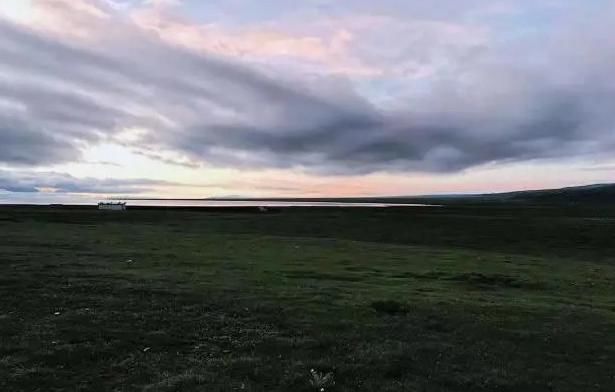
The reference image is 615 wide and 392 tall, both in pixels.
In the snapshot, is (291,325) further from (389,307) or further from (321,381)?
(321,381)

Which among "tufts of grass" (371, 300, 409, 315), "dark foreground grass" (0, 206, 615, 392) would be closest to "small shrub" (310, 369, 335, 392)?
"dark foreground grass" (0, 206, 615, 392)

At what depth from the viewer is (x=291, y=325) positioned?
15602mm

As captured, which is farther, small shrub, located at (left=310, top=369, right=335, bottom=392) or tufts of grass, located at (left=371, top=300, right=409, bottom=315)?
tufts of grass, located at (left=371, top=300, right=409, bottom=315)

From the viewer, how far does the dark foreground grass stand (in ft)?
37.5

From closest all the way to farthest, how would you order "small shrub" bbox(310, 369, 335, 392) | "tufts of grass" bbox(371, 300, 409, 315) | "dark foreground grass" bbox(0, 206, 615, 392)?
"small shrub" bbox(310, 369, 335, 392) → "dark foreground grass" bbox(0, 206, 615, 392) → "tufts of grass" bbox(371, 300, 409, 315)

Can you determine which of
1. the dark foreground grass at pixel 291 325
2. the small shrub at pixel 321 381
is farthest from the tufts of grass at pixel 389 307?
the small shrub at pixel 321 381

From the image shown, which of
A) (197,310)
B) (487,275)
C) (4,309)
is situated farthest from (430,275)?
(4,309)

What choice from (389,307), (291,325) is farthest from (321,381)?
(389,307)

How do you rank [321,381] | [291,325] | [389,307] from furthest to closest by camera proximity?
[389,307], [291,325], [321,381]

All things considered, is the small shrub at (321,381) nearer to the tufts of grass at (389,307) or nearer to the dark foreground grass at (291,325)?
the dark foreground grass at (291,325)

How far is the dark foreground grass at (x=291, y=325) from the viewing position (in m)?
11.4

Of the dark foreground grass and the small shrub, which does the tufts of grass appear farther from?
the small shrub

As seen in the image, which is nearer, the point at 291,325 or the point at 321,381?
the point at 321,381

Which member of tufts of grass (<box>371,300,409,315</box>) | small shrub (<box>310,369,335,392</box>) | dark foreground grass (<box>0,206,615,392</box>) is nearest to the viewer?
small shrub (<box>310,369,335,392</box>)
